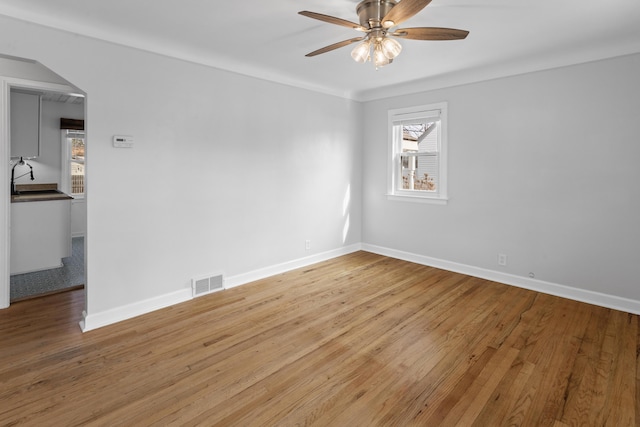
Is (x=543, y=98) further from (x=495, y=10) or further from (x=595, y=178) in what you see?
(x=495, y=10)

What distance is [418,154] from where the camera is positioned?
4.96m

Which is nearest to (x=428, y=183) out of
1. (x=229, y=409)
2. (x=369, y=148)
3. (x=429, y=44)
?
(x=369, y=148)

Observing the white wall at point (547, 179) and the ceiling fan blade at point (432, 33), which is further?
the white wall at point (547, 179)

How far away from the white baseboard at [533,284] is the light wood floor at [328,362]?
144 millimetres

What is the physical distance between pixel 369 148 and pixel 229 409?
4428mm

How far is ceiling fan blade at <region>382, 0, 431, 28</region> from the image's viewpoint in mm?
1900

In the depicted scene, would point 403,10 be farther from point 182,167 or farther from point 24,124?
point 24,124

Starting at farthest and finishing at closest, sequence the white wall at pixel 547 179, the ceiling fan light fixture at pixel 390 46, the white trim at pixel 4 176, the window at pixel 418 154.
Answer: the window at pixel 418 154, the white wall at pixel 547 179, the white trim at pixel 4 176, the ceiling fan light fixture at pixel 390 46

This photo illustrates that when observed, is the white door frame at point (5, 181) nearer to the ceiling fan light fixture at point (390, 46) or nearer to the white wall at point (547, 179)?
the ceiling fan light fixture at point (390, 46)

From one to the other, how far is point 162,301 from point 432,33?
337 centimetres

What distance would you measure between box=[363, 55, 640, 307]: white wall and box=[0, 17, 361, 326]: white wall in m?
1.86

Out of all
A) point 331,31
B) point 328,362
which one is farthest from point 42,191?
point 328,362

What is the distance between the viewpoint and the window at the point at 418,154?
4660mm

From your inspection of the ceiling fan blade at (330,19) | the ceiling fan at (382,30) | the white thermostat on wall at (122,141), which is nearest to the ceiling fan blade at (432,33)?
the ceiling fan at (382,30)
